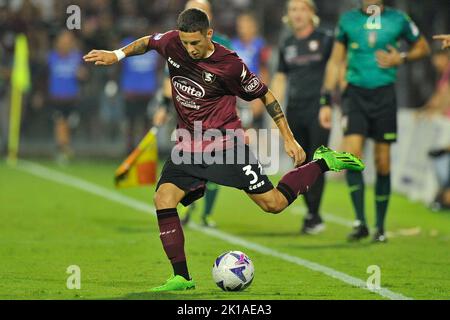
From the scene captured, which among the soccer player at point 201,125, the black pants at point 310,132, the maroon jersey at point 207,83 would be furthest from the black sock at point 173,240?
the black pants at point 310,132

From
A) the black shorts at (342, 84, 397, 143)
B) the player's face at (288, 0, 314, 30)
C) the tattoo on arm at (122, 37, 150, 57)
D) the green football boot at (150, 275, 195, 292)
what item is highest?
the player's face at (288, 0, 314, 30)

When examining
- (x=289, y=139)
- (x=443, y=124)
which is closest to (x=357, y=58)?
(x=289, y=139)

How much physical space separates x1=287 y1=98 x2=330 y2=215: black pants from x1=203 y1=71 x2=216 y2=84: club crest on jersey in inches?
160

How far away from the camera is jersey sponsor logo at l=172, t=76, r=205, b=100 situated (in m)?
9.45

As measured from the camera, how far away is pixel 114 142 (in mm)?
26094

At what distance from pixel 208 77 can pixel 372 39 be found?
3.41m

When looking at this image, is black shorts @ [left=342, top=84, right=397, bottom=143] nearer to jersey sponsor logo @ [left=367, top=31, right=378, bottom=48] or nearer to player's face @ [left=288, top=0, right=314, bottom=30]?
jersey sponsor logo @ [left=367, top=31, right=378, bottom=48]

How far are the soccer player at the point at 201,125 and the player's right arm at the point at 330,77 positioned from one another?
309cm

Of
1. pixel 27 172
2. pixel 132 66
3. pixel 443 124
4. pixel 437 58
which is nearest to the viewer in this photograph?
pixel 443 124

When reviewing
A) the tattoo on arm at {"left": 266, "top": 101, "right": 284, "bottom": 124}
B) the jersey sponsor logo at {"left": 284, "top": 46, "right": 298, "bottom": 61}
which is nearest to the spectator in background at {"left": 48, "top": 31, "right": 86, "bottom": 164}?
the jersey sponsor logo at {"left": 284, "top": 46, "right": 298, "bottom": 61}

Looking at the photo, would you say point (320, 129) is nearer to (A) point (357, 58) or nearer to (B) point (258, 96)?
(A) point (357, 58)

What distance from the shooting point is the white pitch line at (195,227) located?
978 centimetres

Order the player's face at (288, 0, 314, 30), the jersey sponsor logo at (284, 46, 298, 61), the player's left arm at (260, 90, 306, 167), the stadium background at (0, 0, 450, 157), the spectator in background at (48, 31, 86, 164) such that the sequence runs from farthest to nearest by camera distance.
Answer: the stadium background at (0, 0, 450, 157) < the spectator in background at (48, 31, 86, 164) < the jersey sponsor logo at (284, 46, 298, 61) < the player's face at (288, 0, 314, 30) < the player's left arm at (260, 90, 306, 167)
